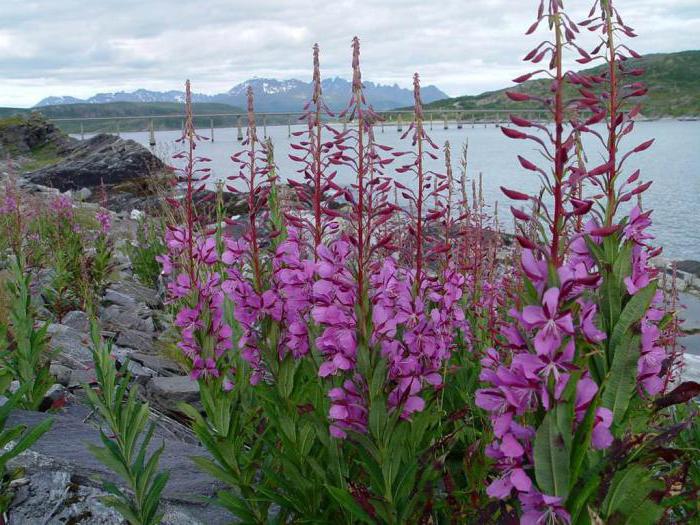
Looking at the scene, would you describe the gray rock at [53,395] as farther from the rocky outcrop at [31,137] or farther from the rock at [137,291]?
the rocky outcrop at [31,137]

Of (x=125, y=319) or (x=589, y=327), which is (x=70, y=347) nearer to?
(x=125, y=319)

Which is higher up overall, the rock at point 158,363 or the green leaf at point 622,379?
the green leaf at point 622,379

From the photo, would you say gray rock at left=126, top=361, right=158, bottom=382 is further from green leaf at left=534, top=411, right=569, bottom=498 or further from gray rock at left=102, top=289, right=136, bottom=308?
green leaf at left=534, top=411, right=569, bottom=498

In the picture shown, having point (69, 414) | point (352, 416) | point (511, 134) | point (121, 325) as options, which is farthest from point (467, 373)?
point (121, 325)

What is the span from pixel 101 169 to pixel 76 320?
17311 mm

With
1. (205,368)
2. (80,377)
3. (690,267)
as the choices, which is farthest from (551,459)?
(690,267)

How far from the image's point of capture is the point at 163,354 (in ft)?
22.0

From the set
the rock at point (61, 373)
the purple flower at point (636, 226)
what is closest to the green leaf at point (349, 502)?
the purple flower at point (636, 226)

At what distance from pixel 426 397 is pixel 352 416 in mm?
402

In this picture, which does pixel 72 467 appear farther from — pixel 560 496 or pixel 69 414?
pixel 560 496

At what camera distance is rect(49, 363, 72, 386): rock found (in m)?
5.02

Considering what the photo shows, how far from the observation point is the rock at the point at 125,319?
24.8 ft

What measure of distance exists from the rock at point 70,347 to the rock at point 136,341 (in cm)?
45

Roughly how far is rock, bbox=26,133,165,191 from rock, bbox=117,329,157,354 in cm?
1606
